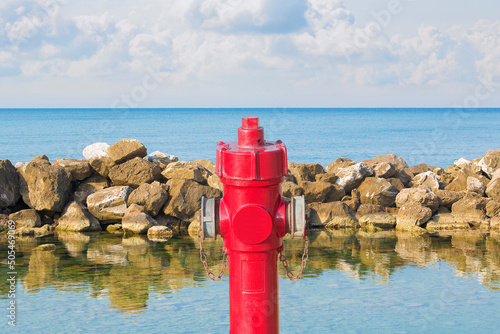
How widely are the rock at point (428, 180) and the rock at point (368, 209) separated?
6.50 ft

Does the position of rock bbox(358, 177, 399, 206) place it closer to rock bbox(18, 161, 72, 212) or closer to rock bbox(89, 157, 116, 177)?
rock bbox(89, 157, 116, 177)

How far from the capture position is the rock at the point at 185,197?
1473 centimetres

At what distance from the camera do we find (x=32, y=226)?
14.2 meters

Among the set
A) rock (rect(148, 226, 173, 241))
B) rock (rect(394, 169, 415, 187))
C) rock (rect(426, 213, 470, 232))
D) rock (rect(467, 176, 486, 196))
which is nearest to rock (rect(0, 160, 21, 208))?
rock (rect(148, 226, 173, 241))

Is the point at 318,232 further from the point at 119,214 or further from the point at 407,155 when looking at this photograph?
the point at 407,155

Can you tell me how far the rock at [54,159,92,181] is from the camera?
50.7 feet

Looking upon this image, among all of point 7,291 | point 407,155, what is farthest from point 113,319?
point 407,155

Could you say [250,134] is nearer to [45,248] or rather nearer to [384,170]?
[45,248]

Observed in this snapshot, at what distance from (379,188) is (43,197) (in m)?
8.81

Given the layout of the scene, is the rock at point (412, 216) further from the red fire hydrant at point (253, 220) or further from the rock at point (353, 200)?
the red fire hydrant at point (253, 220)

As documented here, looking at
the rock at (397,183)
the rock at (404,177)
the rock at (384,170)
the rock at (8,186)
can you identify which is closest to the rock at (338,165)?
the rock at (384,170)

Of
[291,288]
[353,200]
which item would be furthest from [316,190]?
[291,288]

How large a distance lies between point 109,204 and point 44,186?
1.67 m

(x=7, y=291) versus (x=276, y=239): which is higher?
(x=276, y=239)
